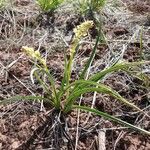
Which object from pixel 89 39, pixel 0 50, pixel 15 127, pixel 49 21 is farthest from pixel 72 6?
pixel 15 127

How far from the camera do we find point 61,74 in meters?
2.20

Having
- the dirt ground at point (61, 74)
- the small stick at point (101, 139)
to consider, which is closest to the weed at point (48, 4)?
the dirt ground at point (61, 74)

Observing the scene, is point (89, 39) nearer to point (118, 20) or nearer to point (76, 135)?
point (118, 20)

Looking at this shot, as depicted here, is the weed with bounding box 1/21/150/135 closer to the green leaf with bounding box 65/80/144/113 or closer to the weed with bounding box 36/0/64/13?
the green leaf with bounding box 65/80/144/113

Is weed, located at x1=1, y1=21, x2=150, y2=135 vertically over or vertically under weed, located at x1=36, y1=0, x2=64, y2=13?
under

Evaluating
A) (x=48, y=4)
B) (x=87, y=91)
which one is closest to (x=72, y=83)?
(x=87, y=91)

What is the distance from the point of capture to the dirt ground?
1.82 meters

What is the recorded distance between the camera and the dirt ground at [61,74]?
1.82 metres

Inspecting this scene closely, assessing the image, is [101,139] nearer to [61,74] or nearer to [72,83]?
[72,83]

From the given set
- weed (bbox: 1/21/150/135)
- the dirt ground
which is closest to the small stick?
the dirt ground

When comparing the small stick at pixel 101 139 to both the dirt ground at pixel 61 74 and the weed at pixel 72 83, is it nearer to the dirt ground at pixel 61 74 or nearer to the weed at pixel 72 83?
the dirt ground at pixel 61 74

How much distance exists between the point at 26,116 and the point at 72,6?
1.25m

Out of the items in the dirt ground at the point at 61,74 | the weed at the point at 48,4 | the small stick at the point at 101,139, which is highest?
the weed at the point at 48,4

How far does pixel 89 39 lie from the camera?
8.38 ft
